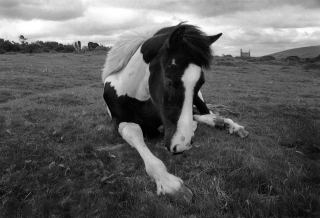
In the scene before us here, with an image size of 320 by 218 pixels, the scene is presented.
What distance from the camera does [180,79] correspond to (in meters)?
2.99

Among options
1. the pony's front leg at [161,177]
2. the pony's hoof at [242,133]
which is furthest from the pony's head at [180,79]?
the pony's hoof at [242,133]

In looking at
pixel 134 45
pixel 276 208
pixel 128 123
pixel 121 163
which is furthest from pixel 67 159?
pixel 276 208

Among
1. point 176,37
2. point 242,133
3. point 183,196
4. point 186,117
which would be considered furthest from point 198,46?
point 242,133

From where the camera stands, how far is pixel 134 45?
449 cm

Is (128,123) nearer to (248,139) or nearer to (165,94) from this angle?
(165,94)

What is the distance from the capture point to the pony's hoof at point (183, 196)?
273cm

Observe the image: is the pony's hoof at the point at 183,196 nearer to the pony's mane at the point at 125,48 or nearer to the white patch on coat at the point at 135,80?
the white patch on coat at the point at 135,80

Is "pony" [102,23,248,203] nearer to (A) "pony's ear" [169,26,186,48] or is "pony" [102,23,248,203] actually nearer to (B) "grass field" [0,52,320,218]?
(A) "pony's ear" [169,26,186,48]

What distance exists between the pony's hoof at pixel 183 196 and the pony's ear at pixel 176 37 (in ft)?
5.74

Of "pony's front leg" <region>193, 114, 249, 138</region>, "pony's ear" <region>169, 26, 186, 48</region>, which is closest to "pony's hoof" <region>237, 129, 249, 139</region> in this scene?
"pony's front leg" <region>193, 114, 249, 138</region>

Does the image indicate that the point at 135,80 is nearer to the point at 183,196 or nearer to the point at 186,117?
the point at 186,117

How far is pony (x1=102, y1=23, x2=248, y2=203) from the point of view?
3.00 meters

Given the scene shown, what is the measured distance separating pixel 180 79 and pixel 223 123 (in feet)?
9.69

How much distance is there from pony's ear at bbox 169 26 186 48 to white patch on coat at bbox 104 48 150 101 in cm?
85
